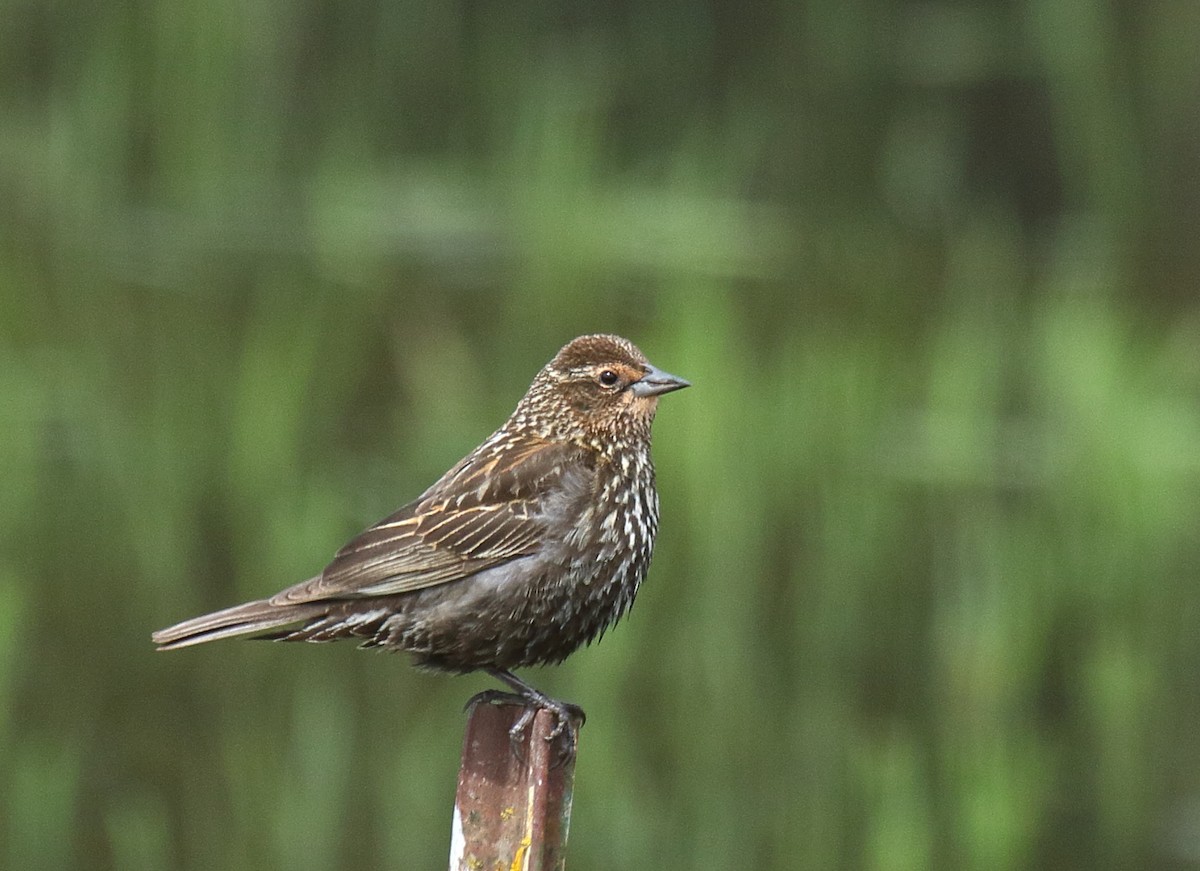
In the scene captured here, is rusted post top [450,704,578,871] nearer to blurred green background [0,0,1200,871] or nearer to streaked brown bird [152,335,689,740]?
streaked brown bird [152,335,689,740]

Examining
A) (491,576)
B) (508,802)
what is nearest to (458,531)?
(491,576)

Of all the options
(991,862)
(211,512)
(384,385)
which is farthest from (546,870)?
(384,385)

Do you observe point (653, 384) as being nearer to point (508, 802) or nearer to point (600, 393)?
point (600, 393)

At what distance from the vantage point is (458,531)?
4.12 meters

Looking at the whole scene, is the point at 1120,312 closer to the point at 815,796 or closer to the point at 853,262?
the point at 853,262

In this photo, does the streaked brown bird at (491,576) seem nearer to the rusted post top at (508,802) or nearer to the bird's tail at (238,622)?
the bird's tail at (238,622)

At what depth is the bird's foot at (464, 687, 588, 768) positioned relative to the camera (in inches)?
136

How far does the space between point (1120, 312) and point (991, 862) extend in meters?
2.60

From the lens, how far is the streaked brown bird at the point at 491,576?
3998 mm

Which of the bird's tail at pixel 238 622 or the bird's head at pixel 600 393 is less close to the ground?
the bird's head at pixel 600 393

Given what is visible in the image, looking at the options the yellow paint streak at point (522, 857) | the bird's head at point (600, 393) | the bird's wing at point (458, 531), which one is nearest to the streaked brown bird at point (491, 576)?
the bird's wing at point (458, 531)

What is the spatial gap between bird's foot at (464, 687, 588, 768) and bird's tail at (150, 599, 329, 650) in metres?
0.41

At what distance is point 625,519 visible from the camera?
13.5 feet

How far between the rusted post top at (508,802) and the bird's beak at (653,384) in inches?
39.2
